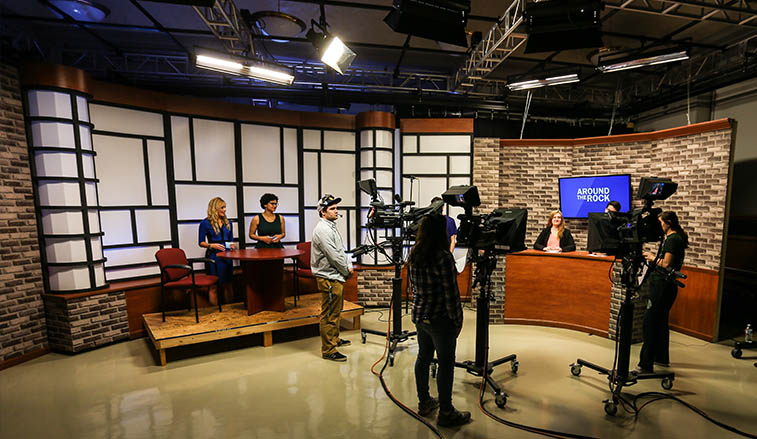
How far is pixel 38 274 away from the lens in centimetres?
391

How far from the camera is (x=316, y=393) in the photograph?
9.95 feet

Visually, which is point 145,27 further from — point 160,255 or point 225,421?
point 225,421

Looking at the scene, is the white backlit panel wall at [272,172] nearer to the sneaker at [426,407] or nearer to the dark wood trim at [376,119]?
the dark wood trim at [376,119]

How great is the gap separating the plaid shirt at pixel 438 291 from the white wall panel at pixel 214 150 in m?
4.24

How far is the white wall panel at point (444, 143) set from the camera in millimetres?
6125

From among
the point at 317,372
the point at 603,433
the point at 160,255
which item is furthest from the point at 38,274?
the point at 603,433

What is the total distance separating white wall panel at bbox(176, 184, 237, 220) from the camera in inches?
200

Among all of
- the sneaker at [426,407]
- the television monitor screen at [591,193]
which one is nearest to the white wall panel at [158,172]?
the sneaker at [426,407]

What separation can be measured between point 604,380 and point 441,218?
250 centimetres

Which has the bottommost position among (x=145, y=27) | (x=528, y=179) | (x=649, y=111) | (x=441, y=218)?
(x=441, y=218)

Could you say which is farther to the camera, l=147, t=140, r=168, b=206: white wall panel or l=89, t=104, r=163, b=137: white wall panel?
l=147, t=140, r=168, b=206: white wall panel

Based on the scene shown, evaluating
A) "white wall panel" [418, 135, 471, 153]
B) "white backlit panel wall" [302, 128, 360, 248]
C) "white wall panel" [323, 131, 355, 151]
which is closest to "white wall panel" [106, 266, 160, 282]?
"white backlit panel wall" [302, 128, 360, 248]

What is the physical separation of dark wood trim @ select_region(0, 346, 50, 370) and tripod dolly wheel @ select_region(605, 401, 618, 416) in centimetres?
596

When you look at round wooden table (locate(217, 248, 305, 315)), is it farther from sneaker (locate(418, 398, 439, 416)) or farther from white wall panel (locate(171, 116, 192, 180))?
sneaker (locate(418, 398, 439, 416))
